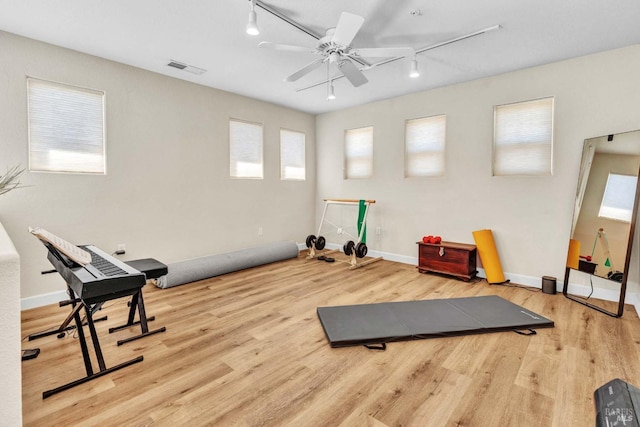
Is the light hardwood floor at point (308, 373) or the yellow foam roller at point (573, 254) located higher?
the yellow foam roller at point (573, 254)

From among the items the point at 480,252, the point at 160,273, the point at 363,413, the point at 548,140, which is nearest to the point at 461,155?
the point at 548,140

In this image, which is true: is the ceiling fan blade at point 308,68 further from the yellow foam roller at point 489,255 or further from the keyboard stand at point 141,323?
the yellow foam roller at point 489,255

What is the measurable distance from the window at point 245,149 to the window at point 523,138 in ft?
12.1

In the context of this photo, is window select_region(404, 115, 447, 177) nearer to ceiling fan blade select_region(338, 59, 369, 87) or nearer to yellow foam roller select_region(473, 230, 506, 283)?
yellow foam roller select_region(473, 230, 506, 283)

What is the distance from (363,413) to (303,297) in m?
1.88

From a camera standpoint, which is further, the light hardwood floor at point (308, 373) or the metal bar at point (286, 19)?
the metal bar at point (286, 19)

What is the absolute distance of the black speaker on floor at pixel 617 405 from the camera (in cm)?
74

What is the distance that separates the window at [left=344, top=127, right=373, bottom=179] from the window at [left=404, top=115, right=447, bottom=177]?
73 centimetres

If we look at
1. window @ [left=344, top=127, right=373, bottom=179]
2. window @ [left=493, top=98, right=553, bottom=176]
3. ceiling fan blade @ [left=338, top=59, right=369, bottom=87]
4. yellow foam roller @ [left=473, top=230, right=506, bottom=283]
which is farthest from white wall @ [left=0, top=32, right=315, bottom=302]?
window @ [left=493, top=98, right=553, bottom=176]

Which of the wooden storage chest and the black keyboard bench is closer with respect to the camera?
the black keyboard bench

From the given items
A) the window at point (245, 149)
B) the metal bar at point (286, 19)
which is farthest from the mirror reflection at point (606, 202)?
the window at point (245, 149)

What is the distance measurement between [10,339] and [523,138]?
16.4ft

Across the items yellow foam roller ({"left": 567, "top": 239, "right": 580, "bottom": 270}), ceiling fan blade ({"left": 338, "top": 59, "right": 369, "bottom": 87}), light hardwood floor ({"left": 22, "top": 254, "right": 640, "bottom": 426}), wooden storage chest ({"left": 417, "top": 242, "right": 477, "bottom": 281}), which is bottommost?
light hardwood floor ({"left": 22, "top": 254, "right": 640, "bottom": 426})

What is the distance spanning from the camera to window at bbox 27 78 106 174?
3.21 meters
